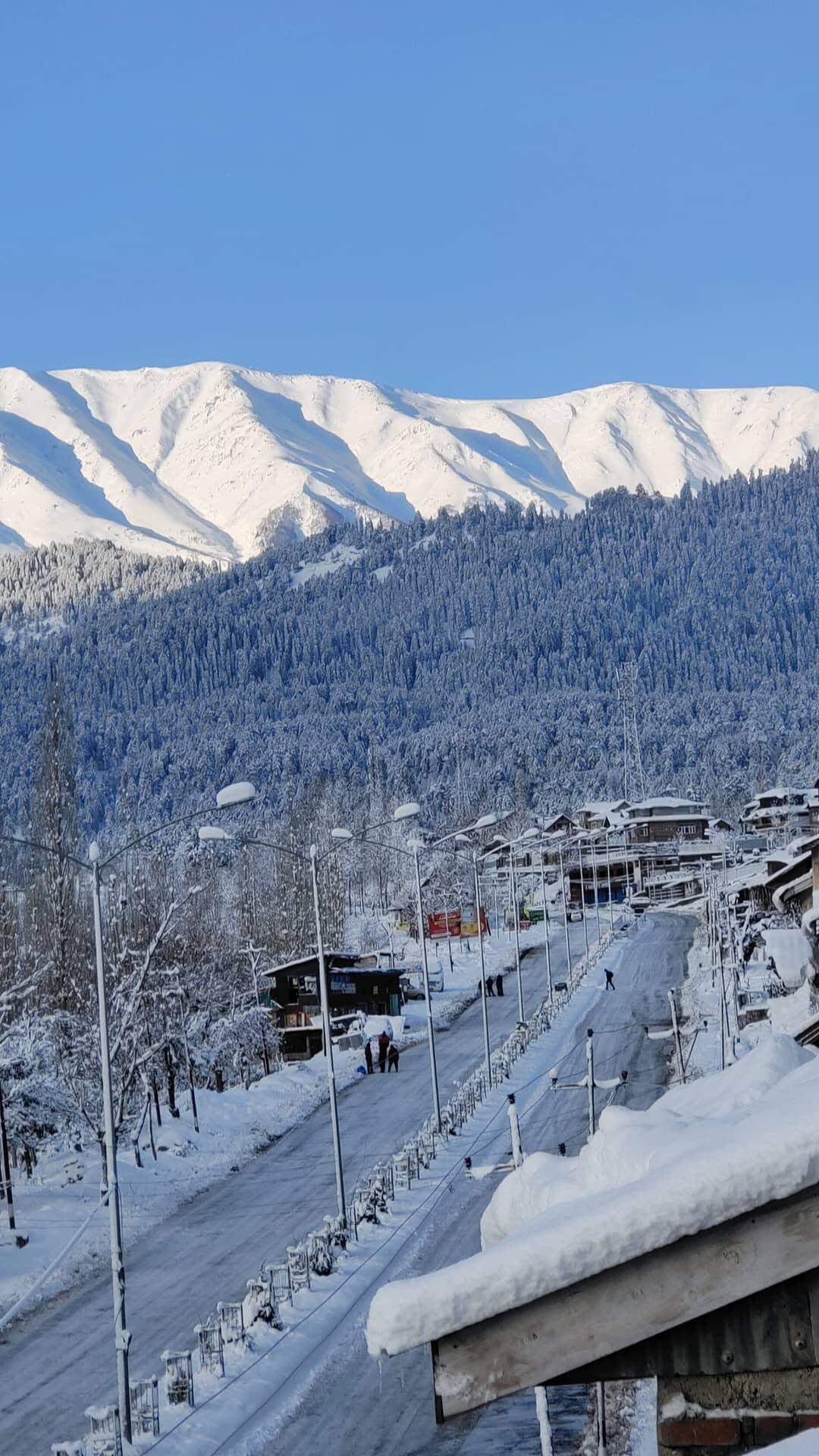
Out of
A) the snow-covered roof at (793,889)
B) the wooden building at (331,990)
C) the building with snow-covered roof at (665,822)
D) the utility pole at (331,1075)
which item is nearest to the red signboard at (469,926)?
the building with snow-covered roof at (665,822)

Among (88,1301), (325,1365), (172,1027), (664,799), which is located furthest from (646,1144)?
(664,799)

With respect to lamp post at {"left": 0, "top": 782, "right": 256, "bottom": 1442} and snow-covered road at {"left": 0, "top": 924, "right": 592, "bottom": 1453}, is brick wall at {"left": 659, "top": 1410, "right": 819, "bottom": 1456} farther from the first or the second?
snow-covered road at {"left": 0, "top": 924, "right": 592, "bottom": 1453}

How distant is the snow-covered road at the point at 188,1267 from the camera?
26.1 m

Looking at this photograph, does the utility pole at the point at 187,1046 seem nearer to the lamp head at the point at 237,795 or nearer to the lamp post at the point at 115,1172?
the lamp post at the point at 115,1172

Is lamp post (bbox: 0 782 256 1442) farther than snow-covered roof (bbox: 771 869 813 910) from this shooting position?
No

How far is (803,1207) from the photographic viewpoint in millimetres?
4590

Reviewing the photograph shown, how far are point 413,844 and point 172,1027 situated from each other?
18713 millimetres

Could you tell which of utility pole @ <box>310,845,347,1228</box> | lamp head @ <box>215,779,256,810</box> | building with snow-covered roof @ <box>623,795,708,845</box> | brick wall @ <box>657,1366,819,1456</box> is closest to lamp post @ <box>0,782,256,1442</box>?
lamp head @ <box>215,779,256,810</box>

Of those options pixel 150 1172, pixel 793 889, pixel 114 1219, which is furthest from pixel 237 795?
pixel 150 1172

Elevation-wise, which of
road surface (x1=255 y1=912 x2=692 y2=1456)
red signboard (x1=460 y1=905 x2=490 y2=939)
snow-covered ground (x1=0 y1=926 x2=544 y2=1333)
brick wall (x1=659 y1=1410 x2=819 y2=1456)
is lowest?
snow-covered ground (x1=0 y1=926 x2=544 y2=1333)

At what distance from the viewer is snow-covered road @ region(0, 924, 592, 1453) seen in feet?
85.5

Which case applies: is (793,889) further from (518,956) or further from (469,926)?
(469,926)

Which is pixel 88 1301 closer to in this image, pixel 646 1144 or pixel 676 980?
pixel 646 1144

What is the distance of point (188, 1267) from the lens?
34.8 meters
